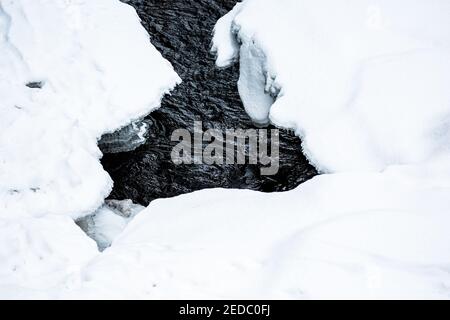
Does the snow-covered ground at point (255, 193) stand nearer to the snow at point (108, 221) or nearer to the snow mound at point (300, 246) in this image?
Result: the snow mound at point (300, 246)

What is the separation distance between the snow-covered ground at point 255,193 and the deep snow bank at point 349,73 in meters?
0.03

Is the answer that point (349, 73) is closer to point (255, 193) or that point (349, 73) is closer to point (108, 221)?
point (255, 193)

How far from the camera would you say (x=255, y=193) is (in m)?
6.78

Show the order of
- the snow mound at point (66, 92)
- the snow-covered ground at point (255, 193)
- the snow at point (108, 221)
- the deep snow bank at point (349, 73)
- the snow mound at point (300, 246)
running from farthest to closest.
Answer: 1. the deep snow bank at point (349, 73)
2. the snow mound at point (66, 92)
3. the snow at point (108, 221)
4. the snow-covered ground at point (255, 193)
5. the snow mound at point (300, 246)

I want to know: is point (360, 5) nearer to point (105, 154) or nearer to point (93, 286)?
point (105, 154)

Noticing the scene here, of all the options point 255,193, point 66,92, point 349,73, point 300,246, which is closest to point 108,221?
point 255,193

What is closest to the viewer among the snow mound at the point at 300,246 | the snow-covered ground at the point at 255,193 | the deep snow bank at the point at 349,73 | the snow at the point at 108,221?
the snow mound at the point at 300,246

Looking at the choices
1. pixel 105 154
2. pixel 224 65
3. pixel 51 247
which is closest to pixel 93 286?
pixel 51 247

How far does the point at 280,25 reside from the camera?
10.6 meters

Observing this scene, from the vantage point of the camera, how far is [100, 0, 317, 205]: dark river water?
799cm

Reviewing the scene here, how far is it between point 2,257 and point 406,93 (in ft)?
22.5

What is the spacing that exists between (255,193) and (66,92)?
4.21m

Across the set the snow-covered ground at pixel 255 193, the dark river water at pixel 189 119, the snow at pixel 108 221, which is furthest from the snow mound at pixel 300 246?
the dark river water at pixel 189 119

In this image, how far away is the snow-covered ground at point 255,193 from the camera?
4.76 m
